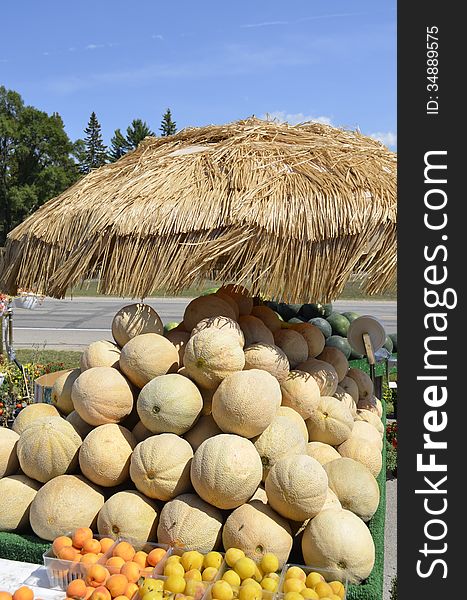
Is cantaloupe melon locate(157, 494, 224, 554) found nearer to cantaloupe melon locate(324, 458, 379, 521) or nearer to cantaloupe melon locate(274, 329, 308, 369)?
cantaloupe melon locate(324, 458, 379, 521)

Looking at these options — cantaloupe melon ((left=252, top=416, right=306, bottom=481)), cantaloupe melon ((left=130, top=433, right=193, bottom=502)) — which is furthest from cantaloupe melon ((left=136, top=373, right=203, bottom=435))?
cantaloupe melon ((left=252, top=416, right=306, bottom=481))

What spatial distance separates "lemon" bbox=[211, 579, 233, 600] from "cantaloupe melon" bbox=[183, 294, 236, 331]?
168cm

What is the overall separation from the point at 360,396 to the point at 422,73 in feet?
9.88

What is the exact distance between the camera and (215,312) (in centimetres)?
374

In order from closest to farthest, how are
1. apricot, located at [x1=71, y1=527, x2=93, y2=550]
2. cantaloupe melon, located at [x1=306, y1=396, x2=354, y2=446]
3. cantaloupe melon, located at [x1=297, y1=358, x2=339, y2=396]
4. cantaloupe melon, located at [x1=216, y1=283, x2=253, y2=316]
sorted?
apricot, located at [x1=71, y1=527, x2=93, y2=550], cantaloupe melon, located at [x1=306, y1=396, x2=354, y2=446], cantaloupe melon, located at [x1=297, y1=358, x2=339, y2=396], cantaloupe melon, located at [x1=216, y1=283, x2=253, y2=316]

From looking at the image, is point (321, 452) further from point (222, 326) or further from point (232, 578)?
point (232, 578)

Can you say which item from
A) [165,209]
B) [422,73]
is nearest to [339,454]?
[165,209]

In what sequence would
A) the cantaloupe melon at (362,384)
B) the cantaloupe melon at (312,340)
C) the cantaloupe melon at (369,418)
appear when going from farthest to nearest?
1. the cantaloupe melon at (362,384)
2. the cantaloupe melon at (369,418)
3. the cantaloupe melon at (312,340)

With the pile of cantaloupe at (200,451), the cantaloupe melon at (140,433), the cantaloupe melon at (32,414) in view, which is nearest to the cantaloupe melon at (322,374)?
the pile of cantaloupe at (200,451)

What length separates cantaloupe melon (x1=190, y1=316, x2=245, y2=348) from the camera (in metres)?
3.44

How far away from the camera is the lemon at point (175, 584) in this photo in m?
2.46

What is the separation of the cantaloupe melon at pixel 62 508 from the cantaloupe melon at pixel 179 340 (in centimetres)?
94

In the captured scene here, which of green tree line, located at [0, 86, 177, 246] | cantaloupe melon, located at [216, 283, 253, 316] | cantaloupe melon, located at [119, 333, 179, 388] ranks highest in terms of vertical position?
green tree line, located at [0, 86, 177, 246]

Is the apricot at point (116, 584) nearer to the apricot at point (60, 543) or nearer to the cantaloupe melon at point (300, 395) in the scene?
the apricot at point (60, 543)
